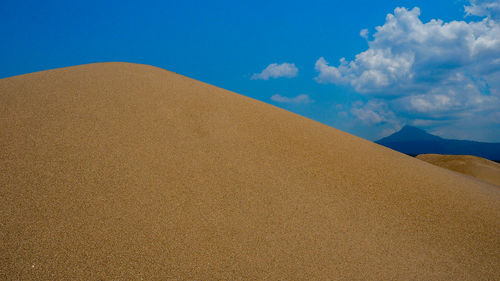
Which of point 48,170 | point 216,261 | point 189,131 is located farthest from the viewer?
point 189,131

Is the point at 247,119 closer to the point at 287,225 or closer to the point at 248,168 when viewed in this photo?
the point at 248,168

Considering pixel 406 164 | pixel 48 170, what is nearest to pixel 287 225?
pixel 48 170

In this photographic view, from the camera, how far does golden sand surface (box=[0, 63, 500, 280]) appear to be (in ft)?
7.76

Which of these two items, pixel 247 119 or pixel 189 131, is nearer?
pixel 189 131

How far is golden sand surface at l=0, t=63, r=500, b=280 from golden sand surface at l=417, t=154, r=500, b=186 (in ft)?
24.6

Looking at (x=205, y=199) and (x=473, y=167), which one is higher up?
(x=473, y=167)

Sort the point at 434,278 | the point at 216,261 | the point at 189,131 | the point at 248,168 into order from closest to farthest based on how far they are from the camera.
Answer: the point at 216,261 < the point at 434,278 < the point at 248,168 < the point at 189,131

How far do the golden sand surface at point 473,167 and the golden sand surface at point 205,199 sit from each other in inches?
295

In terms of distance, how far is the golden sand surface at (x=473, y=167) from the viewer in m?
10.3

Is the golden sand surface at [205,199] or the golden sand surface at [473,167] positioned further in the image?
the golden sand surface at [473,167]

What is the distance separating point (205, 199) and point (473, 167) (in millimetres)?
12689

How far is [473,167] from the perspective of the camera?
1128 centimetres

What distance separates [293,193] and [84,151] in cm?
264

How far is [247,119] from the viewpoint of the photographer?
4871 millimetres
